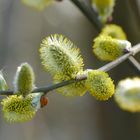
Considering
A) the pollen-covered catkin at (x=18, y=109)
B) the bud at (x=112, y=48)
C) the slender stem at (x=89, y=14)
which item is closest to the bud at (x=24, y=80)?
the pollen-covered catkin at (x=18, y=109)

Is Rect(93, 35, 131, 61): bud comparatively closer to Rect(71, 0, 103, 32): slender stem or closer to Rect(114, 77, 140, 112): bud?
Rect(114, 77, 140, 112): bud

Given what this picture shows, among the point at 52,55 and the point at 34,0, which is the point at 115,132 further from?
the point at 52,55

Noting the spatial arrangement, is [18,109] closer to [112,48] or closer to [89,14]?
[112,48]

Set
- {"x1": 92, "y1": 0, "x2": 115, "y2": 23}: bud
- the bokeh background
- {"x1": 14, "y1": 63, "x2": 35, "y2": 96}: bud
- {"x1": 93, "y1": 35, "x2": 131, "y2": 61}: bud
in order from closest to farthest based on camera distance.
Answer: {"x1": 14, "y1": 63, "x2": 35, "y2": 96}: bud, {"x1": 93, "y1": 35, "x2": 131, "y2": 61}: bud, {"x1": 92, "y1": 0, "x2": 115, "y2": 23}: bud, the bokeh background

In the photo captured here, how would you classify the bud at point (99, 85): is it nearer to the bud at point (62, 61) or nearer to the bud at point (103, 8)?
the bud at point (62, 61)

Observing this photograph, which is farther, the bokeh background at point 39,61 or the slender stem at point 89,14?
the bokeh background at point 39,61

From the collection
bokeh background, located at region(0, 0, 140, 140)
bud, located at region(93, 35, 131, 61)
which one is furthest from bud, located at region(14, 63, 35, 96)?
bokeh background, located at region(0, 0, 140, 140)
